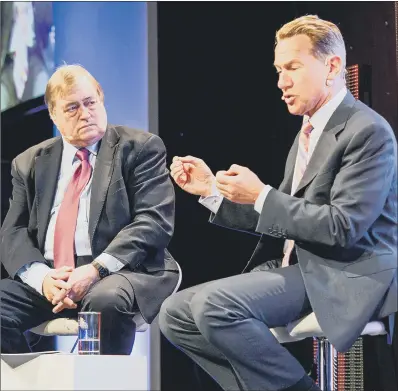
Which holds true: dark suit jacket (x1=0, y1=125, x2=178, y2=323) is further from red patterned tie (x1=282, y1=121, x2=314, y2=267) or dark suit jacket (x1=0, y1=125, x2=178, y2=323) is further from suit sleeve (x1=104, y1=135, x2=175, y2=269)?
red patterned tie (x1=282, y1=121, x2=314, y2=267)

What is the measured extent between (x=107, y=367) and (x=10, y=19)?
10.7ft

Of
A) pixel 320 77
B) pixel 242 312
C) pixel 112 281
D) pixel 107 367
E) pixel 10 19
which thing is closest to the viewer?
pixel 107 367

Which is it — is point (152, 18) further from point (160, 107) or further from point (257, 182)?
point (257, 182)

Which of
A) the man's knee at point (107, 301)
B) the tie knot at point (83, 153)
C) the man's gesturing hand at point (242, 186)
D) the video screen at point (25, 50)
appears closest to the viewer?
the man's gesturing hand at point (242, 186)

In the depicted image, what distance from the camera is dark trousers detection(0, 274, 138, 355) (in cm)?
315

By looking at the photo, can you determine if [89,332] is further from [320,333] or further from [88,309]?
[320,333]

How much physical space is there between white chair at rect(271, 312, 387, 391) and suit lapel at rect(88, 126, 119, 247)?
926 millimetres

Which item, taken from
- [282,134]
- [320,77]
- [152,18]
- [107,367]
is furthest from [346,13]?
[107,367]

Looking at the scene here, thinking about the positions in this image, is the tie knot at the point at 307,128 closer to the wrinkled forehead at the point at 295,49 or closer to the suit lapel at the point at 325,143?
the suit lapel at the point at 325,143

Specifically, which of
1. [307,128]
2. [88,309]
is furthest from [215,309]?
[307,128]

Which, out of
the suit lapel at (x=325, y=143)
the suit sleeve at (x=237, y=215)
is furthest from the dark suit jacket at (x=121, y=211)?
the suit lapel at (x=325, y=143)

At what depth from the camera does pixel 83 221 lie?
3.45 m

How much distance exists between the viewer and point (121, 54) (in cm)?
470

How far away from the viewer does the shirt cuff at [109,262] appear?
10.8 ft
